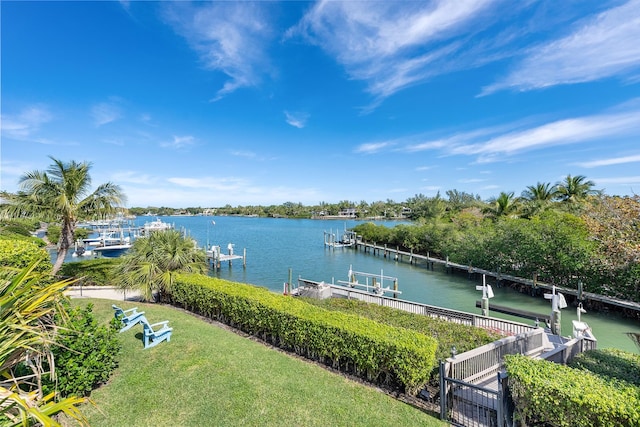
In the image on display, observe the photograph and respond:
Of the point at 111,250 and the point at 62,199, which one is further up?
the point at 62,199

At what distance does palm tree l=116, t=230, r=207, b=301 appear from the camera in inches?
452

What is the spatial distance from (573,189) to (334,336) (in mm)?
37049

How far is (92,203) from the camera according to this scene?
11898 mm

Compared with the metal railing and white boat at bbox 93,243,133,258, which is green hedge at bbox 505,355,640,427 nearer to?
the metal railing

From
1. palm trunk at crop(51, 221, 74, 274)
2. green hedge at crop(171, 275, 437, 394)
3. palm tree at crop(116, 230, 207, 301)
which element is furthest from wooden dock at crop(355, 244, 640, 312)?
palm trunk at crop(51, 221, 74, 274)

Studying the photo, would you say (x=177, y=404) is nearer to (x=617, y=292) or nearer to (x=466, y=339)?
(x=466, y=339)

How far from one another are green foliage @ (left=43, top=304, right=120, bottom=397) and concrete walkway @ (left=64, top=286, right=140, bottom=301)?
856 centimetres

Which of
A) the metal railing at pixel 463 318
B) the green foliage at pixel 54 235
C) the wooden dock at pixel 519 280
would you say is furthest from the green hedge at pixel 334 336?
the green foliage at pixel 54 235

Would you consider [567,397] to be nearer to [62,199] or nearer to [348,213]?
[62,199]

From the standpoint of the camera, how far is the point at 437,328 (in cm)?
816

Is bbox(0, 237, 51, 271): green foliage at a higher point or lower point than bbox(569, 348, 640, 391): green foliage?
higher

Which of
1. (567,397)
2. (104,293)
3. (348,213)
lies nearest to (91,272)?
(104,293)

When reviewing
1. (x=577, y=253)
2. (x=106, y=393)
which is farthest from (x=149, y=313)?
(x=577, y=253)

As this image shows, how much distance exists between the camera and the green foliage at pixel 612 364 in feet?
17.2
